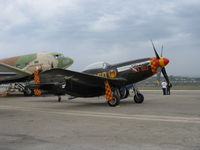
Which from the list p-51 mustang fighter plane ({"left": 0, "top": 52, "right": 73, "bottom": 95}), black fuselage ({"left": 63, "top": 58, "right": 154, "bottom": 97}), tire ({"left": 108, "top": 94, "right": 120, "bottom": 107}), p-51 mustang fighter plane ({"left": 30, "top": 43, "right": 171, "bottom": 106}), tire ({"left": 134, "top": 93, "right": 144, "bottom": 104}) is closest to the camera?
tire ({"left": 108, "top": 94, "right": 120, "bottom": 107})

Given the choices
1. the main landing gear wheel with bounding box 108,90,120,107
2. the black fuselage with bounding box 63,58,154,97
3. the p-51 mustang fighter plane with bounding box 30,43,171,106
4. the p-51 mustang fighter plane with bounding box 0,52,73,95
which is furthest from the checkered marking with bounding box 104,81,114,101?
the p-51 mustang fighter plane with bounding box 0,52,73,95

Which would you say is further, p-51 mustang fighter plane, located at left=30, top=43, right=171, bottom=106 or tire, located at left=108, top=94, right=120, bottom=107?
p-51 mustang fighter plane, located at left=30, top=43, right=171, bottom=106

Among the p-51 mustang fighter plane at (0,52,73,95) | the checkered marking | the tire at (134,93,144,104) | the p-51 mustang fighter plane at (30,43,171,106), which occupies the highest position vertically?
the p-51 mustang fighter plane at (0,52,73,95)

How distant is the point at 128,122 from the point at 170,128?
1412 millimetres

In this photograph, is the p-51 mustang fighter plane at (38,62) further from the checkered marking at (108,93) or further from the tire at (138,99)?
the checkered marking at (108,93)

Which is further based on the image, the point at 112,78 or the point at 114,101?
the point at 112,78

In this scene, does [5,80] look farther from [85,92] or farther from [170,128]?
[170,128]

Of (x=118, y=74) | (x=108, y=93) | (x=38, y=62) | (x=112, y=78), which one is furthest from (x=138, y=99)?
(x=38, y=62)

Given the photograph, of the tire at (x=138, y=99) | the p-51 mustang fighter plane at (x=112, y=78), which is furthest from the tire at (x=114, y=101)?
the tire at (x=138, y=99)

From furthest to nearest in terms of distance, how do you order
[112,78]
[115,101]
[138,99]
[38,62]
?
[38,62] → [138,99] → [112,78] → [115,101]

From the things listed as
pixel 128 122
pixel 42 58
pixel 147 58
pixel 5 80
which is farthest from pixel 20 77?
pixel 128 122

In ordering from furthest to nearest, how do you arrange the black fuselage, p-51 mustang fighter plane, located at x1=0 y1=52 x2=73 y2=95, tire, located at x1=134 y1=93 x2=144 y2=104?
p-51 mustang fighter plane, located at x1=0 y1=52 x2=73 y2=95 < tire, located at x1=134 y1=93 x2=144 y2=104 < the black fuselage

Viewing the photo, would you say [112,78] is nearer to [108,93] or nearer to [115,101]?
[108,93]

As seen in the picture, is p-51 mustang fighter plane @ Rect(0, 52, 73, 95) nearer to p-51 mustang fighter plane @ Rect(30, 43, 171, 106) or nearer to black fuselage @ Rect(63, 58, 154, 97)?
p-51 mustang fighter plane @ Rect(30, 43, 171, 106)
